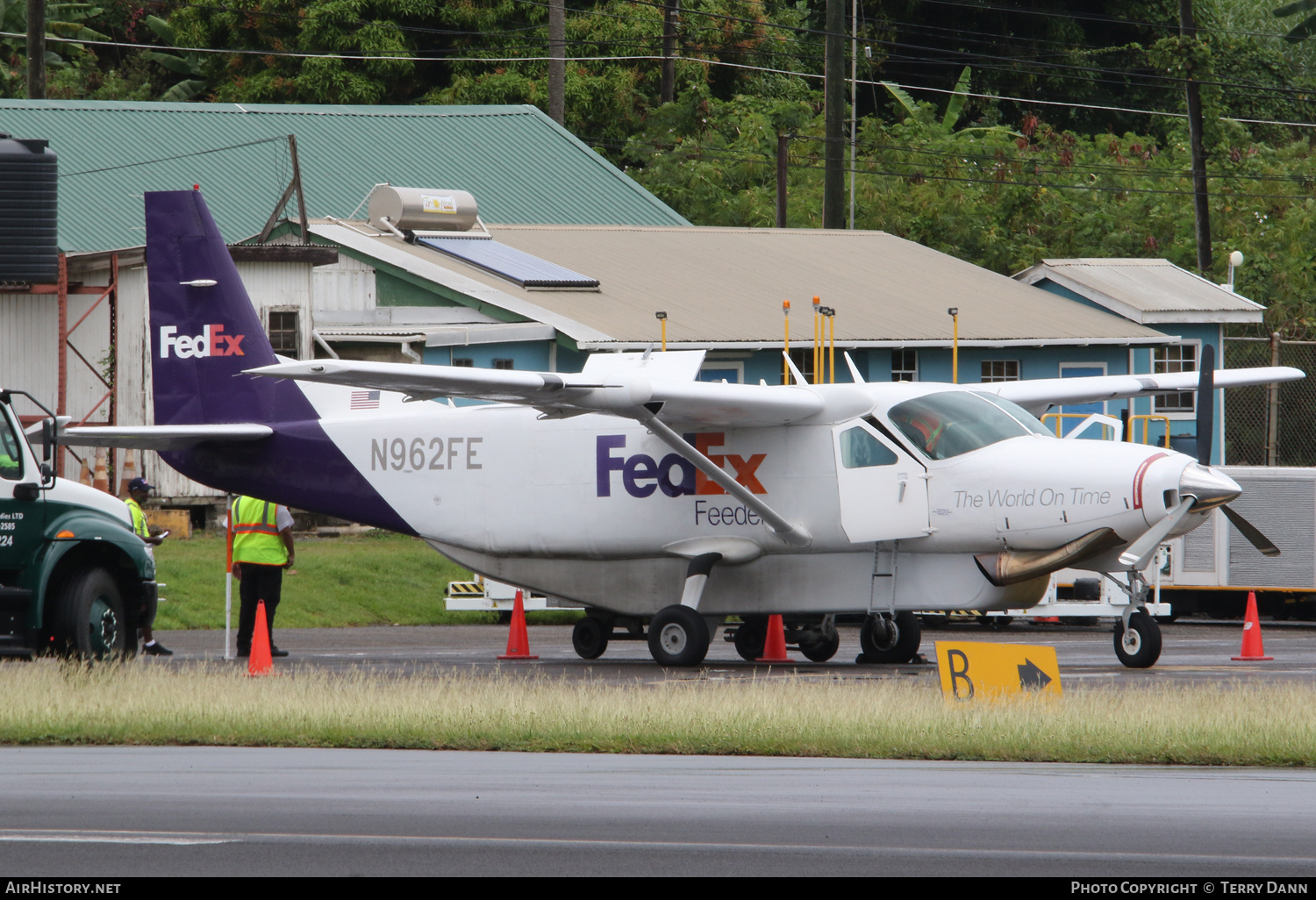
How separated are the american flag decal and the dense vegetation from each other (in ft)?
84.9

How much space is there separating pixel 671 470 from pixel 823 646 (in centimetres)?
235

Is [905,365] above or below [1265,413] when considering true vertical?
above

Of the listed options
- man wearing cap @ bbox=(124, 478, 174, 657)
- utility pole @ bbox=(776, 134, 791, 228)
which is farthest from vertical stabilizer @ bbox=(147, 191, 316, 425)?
utility pole @ bbox=(776, 134, 791, 228)

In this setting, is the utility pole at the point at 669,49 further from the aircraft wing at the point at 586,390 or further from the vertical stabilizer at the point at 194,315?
the aircraft wing at the point at 586,390

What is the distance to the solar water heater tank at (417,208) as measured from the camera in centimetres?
3102

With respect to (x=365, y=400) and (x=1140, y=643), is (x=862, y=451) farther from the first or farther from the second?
(x=365, y=400)

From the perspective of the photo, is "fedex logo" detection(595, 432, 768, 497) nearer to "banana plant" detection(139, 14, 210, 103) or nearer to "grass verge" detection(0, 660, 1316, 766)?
"grass verge" detection(0, 660, 1316, 766)

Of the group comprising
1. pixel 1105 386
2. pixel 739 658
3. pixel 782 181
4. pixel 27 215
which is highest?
pixel 782 181

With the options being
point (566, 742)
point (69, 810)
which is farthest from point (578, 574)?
point (69, 810)

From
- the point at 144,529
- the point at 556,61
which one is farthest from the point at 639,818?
the point at 556,61

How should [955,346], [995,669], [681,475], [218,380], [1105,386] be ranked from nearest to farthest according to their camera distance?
[995,669] → [681,475] → [218,380] → [1105,386] → [955,346]

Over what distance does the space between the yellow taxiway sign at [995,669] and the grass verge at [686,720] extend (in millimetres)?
274

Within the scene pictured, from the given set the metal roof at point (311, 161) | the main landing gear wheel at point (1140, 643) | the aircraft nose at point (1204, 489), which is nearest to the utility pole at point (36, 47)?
the metal roof at point (311, 161)

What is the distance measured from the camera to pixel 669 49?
4950 cm
